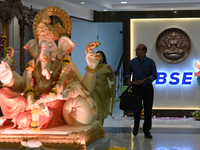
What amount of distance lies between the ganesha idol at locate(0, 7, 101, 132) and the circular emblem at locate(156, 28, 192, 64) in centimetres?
581

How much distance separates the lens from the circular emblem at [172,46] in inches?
359

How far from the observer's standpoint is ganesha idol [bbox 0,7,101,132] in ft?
10.9

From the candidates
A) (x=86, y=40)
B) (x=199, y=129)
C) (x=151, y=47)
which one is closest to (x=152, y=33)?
(x=151, y=47)

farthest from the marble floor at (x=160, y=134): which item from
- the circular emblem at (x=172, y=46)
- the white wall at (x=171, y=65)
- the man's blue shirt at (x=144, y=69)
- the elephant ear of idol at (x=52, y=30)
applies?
the elephant ear of idol at (x=52, y=30)

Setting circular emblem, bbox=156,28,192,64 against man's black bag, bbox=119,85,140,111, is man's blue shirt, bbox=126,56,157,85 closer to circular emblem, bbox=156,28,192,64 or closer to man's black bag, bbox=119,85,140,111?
man's black bag, bbox=119,85,140,111

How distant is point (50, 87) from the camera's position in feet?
11.4

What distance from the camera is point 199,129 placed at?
711 cm

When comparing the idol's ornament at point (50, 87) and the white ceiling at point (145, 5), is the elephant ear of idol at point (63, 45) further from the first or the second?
the white ceiling at point (145, 5)

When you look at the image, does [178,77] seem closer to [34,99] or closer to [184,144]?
[184,144]

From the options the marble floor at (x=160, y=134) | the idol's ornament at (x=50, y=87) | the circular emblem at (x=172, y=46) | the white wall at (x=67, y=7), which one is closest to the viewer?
the idol's ornament at (x=50, y=87)

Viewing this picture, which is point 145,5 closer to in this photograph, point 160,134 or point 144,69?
point 144,69

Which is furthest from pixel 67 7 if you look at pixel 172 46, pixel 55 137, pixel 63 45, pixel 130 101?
pixel 55 137

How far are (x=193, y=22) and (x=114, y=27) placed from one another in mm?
2385

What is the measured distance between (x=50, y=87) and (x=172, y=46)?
245 inches
